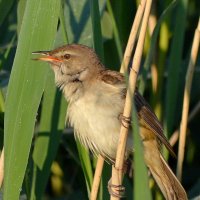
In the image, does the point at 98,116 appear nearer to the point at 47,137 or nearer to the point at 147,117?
the point at 147,117

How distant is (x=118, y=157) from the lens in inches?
98.6

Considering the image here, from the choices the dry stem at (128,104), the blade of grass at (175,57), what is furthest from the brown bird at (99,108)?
the dry stem at (128,104)

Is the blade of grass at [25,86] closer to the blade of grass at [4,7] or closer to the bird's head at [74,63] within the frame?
the bird's head at [74,63]

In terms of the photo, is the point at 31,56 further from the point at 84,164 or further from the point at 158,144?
the point at 158,144

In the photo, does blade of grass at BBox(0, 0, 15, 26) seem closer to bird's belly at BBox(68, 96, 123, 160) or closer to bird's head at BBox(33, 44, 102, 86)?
bird's head at BBox(33, 44, 102, 86)

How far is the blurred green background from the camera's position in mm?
2469

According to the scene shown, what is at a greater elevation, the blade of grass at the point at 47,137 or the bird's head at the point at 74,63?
the bird's head at the point at 74,63

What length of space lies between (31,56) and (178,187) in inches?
39.5

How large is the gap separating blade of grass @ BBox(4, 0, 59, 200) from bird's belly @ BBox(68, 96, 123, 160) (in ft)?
1.40

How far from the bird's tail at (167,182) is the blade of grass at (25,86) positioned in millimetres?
820

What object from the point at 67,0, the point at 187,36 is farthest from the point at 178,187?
the point at 187,36

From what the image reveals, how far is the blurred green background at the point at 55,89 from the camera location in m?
2.47

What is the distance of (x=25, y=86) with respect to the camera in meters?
2.46

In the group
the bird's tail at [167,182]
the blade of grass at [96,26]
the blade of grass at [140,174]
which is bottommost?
the bird's tail at [167,182]
